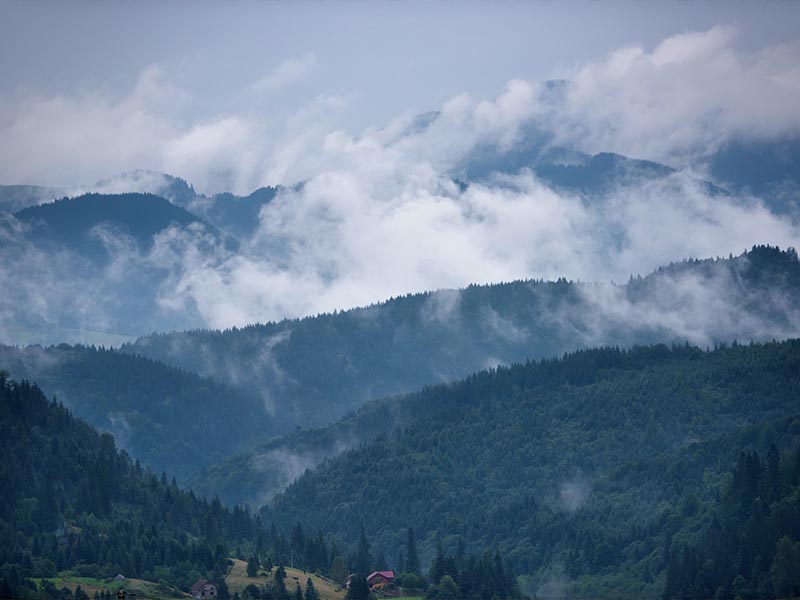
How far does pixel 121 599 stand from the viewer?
19838 cm

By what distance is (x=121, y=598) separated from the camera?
648 feet

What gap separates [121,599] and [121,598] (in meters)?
0.79
